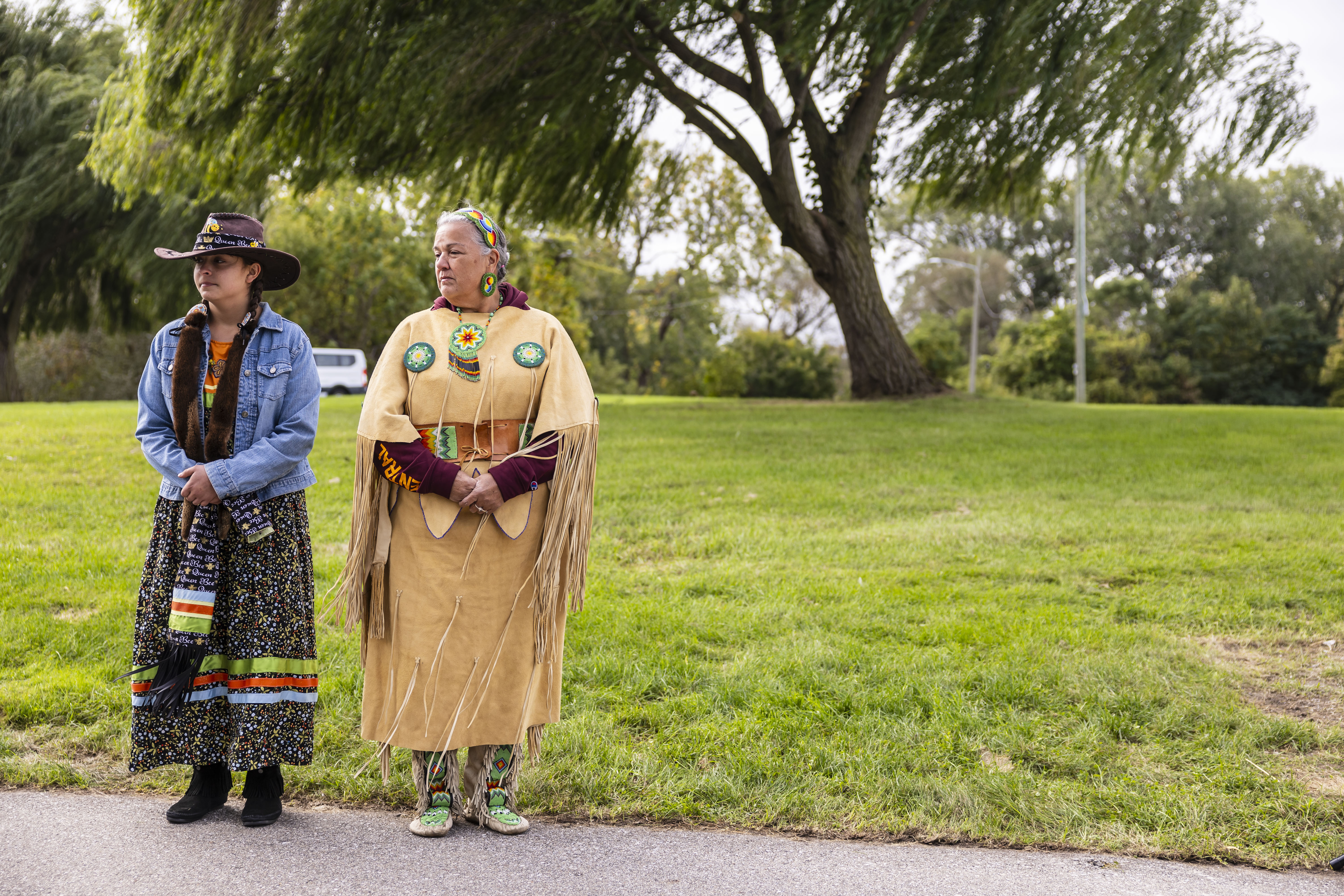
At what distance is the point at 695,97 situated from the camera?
658 inches

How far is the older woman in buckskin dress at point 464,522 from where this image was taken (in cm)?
324

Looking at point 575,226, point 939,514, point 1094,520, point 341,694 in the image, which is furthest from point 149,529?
point 575,226

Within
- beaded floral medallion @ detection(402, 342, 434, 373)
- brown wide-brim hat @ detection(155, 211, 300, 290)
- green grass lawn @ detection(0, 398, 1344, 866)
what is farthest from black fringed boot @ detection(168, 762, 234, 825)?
brown wide-brim hat @ detection(155, 211, 300, 290)

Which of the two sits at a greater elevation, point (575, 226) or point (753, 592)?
point (575, 226)

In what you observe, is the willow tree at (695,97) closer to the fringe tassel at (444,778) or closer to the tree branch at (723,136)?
the tree branch at (723,136)

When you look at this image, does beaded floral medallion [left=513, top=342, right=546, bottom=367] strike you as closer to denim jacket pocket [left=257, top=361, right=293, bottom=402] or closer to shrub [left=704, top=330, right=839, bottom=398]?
denim jacket pocket [left=257, top=361, right=293, bottom=402]

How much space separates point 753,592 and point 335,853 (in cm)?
326

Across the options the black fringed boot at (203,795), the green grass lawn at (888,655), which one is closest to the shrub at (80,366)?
the green grass lawn at (888,655)

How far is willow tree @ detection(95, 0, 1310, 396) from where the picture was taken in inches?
523

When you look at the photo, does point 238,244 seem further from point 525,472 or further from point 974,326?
point 974,326

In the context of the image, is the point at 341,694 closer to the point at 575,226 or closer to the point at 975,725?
the point at 975,725

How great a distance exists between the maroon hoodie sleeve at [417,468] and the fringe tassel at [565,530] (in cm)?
33

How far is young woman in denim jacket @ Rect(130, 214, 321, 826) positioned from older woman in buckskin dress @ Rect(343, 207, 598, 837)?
0.27 metres

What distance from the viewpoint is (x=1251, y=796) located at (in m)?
3.46
